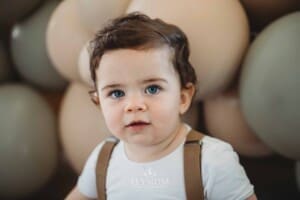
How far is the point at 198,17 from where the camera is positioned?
2.69 feet

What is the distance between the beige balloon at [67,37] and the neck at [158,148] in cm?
32

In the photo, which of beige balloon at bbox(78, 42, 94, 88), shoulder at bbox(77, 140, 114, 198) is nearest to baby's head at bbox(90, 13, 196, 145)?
shoulder at bbox(77, 140, 114, 198)

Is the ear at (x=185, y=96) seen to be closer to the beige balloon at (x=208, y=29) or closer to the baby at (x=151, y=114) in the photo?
the baby at (x=151, y=114)

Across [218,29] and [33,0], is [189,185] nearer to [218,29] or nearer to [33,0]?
[218,29]

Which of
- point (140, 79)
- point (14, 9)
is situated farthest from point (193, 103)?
point (14, 9)

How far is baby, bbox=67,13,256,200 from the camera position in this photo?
2.11 feet

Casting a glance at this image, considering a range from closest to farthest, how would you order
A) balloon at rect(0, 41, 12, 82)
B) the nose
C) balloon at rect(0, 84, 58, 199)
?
the nose → balloon at rect(0, 84, 58, 199) → balloon at rect(0, 41, 12, 82)

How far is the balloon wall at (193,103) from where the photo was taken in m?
0.82

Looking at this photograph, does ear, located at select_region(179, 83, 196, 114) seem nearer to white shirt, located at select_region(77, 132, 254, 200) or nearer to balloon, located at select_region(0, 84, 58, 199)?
white shirt, located at select_region(77, 132, 254, 200)

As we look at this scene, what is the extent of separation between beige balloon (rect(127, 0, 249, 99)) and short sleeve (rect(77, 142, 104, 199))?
0.21 m

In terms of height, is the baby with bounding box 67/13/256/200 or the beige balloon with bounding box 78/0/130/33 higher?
the beige balloon with bounding box 78/0/130/33

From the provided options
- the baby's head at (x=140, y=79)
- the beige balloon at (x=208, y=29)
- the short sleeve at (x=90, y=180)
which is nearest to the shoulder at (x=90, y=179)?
the short sleeve at (x=90, y=180)

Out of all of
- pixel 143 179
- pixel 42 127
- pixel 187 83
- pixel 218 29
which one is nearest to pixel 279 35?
pixel 218 29

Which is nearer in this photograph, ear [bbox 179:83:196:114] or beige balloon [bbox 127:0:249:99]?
ear [bbox 179:83:196:114]
